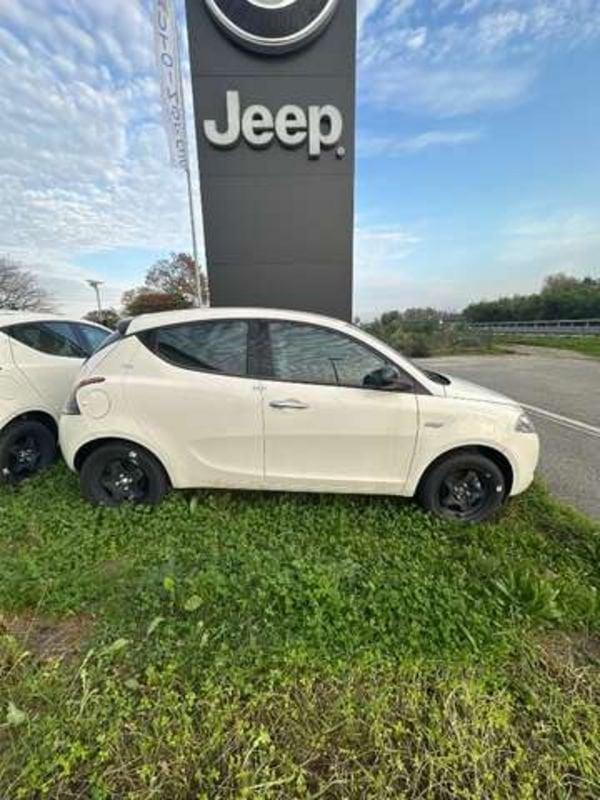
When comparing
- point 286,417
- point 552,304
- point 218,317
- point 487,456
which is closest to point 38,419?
point 218,317

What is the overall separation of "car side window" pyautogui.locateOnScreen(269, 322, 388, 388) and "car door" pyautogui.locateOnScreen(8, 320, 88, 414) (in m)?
2.55

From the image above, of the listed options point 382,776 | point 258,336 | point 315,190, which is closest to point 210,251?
point 315,190

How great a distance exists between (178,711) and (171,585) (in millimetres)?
737

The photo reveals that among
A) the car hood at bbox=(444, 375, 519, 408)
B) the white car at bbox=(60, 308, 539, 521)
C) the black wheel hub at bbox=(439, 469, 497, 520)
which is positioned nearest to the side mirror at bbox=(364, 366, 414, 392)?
the white car at bbox=(60, 308, 539, 521)

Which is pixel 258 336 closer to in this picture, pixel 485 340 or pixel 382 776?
pixel 382 776

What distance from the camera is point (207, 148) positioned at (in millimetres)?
6359

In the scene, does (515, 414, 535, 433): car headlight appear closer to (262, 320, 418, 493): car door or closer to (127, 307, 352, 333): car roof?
(262, 320, 418, 493): car door

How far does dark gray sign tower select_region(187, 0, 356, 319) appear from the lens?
6.02 m

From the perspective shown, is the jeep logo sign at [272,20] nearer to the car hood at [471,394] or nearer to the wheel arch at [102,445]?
the car hood at [471,394]

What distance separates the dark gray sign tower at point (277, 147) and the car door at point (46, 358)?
8.62ft

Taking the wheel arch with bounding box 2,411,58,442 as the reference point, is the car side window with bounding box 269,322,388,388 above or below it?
above

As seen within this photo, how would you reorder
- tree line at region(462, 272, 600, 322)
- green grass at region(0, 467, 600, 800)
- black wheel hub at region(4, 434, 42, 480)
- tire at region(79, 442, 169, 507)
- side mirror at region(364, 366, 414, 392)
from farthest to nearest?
1. tree line at region(462, 272, 600, 322)
2. black wheel hub at region(4, 434, 42, 480)
3. tire at region(79, 442, 169, 507)
4. side mirror at region(364, 366, 414, 392)
5. green grass at region(0, 467, 600, 800)

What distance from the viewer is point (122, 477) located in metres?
3.62

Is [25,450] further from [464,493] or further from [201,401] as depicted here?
[464,493]
